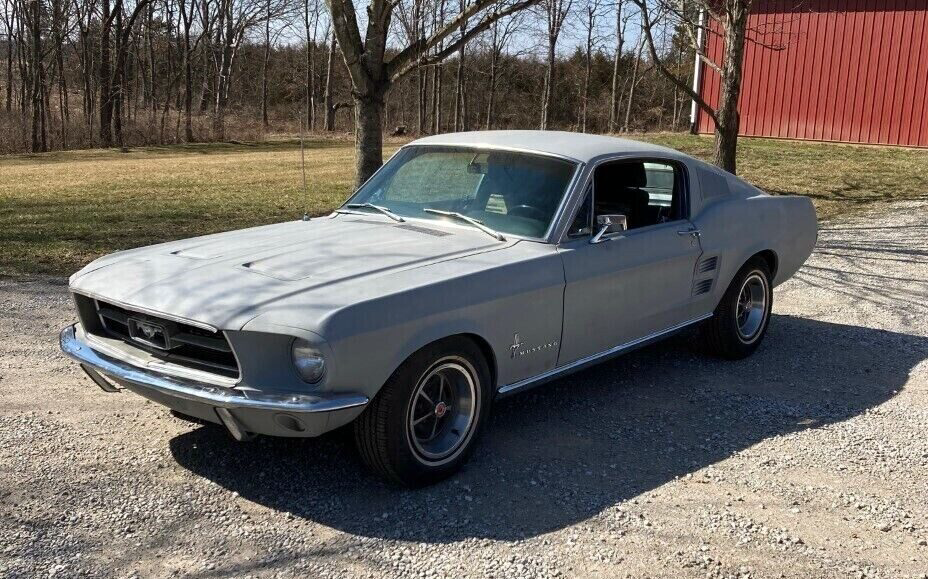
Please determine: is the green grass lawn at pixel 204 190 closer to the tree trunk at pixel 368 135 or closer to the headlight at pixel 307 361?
the tree trunk at pixel 368 135

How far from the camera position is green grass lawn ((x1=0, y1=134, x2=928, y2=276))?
34.7ft

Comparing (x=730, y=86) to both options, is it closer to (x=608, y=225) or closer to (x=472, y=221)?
(x=608, y=225)

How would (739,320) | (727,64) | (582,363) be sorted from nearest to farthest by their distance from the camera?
(582,363) → (739,320) → (727,64)

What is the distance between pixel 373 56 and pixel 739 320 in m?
5.13

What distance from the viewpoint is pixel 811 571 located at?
3293 mm

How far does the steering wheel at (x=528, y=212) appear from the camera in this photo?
4.58m

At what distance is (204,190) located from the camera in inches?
661

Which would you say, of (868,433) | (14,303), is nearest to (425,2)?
(14,303)

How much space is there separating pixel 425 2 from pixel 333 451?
37.0ft

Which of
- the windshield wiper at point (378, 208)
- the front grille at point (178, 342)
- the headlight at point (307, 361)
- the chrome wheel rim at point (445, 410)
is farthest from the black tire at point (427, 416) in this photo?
the windshield wiper at point (378, 208)

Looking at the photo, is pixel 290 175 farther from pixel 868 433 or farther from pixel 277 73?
pixel 277 73

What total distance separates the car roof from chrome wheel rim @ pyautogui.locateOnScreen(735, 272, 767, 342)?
1161 millimetres

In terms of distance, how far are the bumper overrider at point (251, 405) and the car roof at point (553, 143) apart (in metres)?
2.09

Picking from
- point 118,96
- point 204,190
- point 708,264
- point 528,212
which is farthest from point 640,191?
point 118,96
